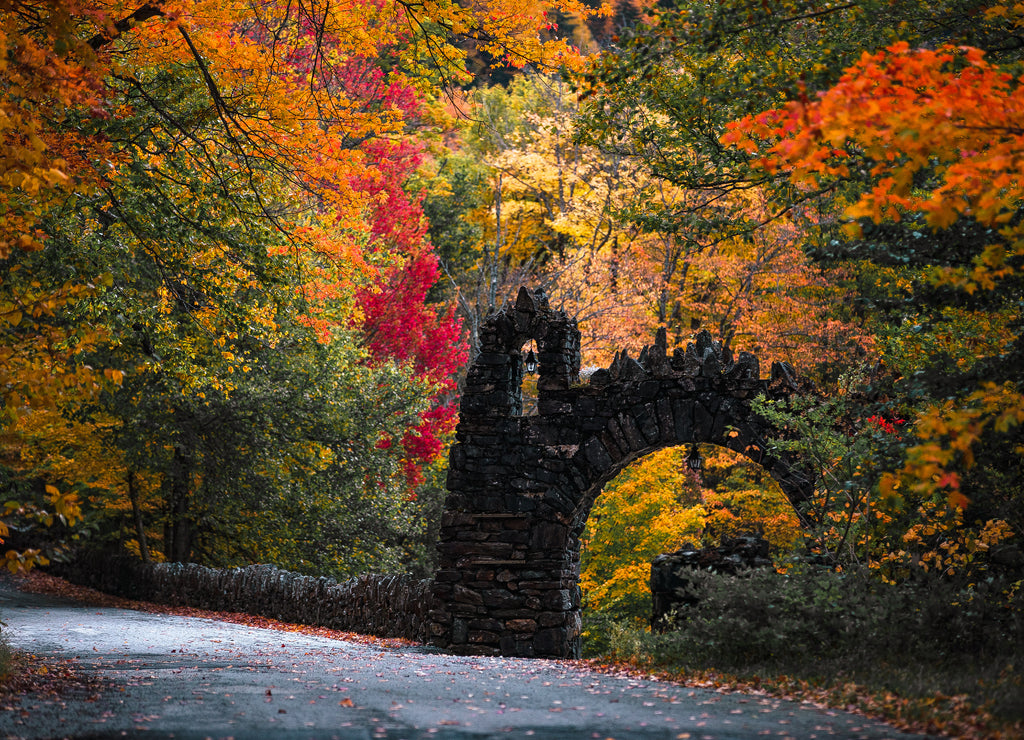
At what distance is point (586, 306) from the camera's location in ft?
75.2

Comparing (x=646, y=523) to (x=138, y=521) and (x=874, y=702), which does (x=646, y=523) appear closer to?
(x=138, y=521)

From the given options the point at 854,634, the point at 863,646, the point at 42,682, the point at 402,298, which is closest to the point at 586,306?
the point at 402,298

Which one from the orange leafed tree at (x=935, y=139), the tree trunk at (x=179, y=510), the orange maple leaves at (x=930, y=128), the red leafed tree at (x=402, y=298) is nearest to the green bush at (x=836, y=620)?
the orange leafed tree at (x=935, y=139)

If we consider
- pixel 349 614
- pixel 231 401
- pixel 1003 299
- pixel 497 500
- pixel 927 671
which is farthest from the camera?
pixel 231 401

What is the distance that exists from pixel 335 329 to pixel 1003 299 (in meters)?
13.2

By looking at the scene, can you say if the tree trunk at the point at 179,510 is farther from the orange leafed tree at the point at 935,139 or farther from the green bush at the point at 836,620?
the orange leafed tree at the point at 935,139

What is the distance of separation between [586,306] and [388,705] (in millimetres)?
18163

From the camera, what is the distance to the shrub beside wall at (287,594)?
44.1ft

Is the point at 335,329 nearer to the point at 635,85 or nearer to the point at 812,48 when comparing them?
the point at 635,85

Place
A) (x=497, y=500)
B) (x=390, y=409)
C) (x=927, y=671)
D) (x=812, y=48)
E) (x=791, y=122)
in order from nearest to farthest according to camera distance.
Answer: (x=791, y=122) < (x=927, y=671) < (x=812, y=48) < (x=497, y=500) < (x=390, y=409)

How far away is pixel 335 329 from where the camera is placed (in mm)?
17547

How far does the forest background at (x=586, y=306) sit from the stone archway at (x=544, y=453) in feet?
4.25

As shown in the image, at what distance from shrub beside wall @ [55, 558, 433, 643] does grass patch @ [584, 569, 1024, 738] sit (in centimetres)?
567

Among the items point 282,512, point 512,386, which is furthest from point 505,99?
point 512,386
